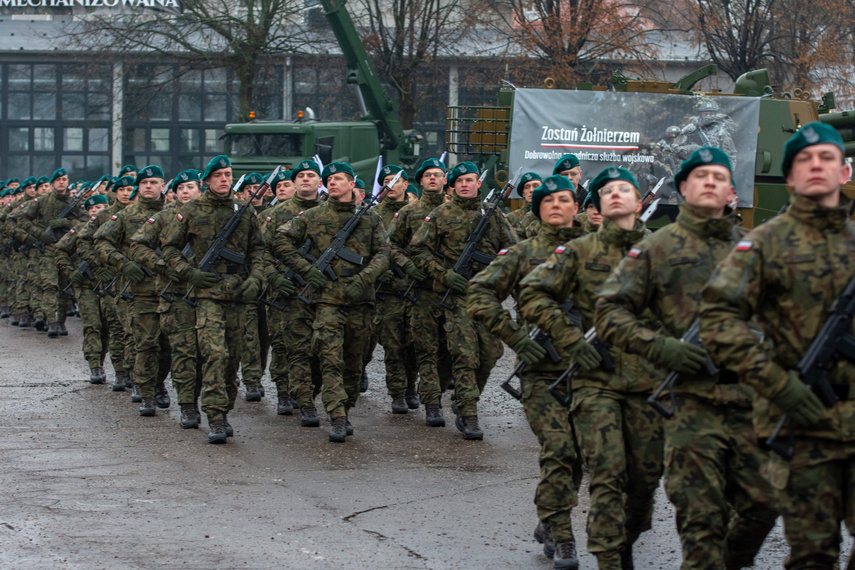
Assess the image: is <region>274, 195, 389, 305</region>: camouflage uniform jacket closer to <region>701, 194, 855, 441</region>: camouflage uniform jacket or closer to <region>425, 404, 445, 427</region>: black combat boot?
<region>425, 404, 445, 427</region>: black combat boot

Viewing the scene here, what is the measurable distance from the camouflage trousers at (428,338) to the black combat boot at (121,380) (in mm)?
3304

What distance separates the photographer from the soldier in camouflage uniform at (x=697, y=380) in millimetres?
4637

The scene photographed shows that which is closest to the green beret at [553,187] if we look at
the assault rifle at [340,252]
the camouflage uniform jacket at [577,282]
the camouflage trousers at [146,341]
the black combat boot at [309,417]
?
the camouflage uniform jacket at [577,282]

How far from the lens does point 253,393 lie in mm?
11008

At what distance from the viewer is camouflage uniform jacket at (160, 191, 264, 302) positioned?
9.22 meters

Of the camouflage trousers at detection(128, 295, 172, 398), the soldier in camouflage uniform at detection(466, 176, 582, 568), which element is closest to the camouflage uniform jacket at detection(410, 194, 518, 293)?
the camouflage trousers at detection(128, 295, 172, 398)

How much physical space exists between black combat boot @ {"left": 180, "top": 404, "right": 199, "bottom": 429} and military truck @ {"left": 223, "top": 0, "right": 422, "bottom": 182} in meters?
10.2

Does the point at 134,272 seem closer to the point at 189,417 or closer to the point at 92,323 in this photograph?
the point at 189,417

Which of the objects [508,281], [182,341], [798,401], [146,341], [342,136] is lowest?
[146,341]

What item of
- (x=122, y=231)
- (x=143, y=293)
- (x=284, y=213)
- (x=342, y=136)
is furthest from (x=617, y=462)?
(x=342, y=136)

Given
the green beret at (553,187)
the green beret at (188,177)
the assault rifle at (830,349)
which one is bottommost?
the assault rifle at (830,349)

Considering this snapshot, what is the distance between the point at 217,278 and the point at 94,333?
3680mm

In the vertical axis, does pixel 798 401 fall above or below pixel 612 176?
below

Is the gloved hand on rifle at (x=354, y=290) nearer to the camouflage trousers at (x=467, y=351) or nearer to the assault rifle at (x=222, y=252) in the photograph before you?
the camouflage trousers at (x=467, y=351)
